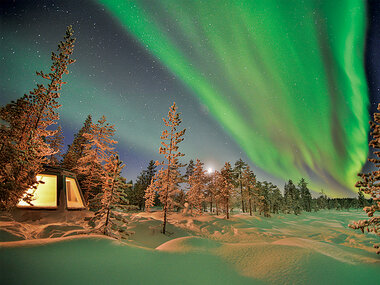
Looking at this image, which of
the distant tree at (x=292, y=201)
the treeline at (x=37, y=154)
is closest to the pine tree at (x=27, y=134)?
the treeline at (x=37, y=154)

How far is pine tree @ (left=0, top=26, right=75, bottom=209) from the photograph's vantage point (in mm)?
6539

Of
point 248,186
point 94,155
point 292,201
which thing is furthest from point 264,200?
point 94,155

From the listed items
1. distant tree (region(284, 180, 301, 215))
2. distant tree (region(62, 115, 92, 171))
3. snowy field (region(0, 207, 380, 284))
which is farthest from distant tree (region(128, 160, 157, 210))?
distant tree (region(284, 180, 301, 215))

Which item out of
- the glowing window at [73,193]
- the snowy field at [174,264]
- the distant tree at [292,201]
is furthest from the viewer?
the distant tree at [292,201]

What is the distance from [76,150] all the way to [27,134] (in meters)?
25.8

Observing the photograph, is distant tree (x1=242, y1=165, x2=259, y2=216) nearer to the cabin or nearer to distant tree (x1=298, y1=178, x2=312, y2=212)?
the cabin

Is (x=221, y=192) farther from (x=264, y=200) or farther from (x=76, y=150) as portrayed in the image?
(x=76, y=150)

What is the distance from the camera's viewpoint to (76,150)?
3177 centimetres

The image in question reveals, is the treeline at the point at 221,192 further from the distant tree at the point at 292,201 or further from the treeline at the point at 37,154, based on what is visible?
the treeline at the point at 37,154

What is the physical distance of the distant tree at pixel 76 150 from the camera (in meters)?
26.7

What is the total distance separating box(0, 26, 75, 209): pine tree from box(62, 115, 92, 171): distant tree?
13.2 metres

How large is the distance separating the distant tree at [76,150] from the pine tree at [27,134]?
521 inches

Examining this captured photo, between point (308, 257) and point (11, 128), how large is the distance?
16.2 meters

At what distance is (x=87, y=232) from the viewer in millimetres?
7395
